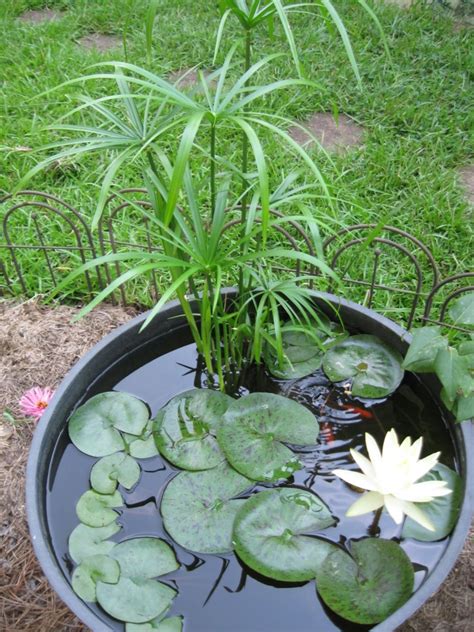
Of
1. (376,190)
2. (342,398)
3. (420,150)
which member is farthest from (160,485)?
(420,150)

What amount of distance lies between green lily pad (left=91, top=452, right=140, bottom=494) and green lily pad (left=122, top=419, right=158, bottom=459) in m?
0.02

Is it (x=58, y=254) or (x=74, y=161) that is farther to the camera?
(x=74, y=161)

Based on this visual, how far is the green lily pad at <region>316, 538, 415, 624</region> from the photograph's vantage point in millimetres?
1361

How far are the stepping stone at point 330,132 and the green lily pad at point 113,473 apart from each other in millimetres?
1939

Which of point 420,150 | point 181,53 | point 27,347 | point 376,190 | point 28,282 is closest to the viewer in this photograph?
point 27,347

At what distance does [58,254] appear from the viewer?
259 centimetres

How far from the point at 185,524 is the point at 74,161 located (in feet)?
6.20

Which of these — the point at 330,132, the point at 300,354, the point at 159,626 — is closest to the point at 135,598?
the point at 159,626

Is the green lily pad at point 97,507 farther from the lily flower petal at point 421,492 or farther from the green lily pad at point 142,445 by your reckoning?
the lily flower petal at point 421,492

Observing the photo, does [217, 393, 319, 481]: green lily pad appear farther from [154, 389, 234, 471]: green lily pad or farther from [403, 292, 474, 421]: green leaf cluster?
[403, 292, 474, 421]: green leaf cluster

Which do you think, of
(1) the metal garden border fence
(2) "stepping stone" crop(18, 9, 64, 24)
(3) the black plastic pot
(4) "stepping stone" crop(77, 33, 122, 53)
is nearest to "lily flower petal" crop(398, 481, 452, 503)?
(3) the black plastic pot

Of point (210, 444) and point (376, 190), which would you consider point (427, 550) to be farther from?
point (376, 190)

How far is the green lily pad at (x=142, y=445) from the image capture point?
168cm

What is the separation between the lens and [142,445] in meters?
1.69
